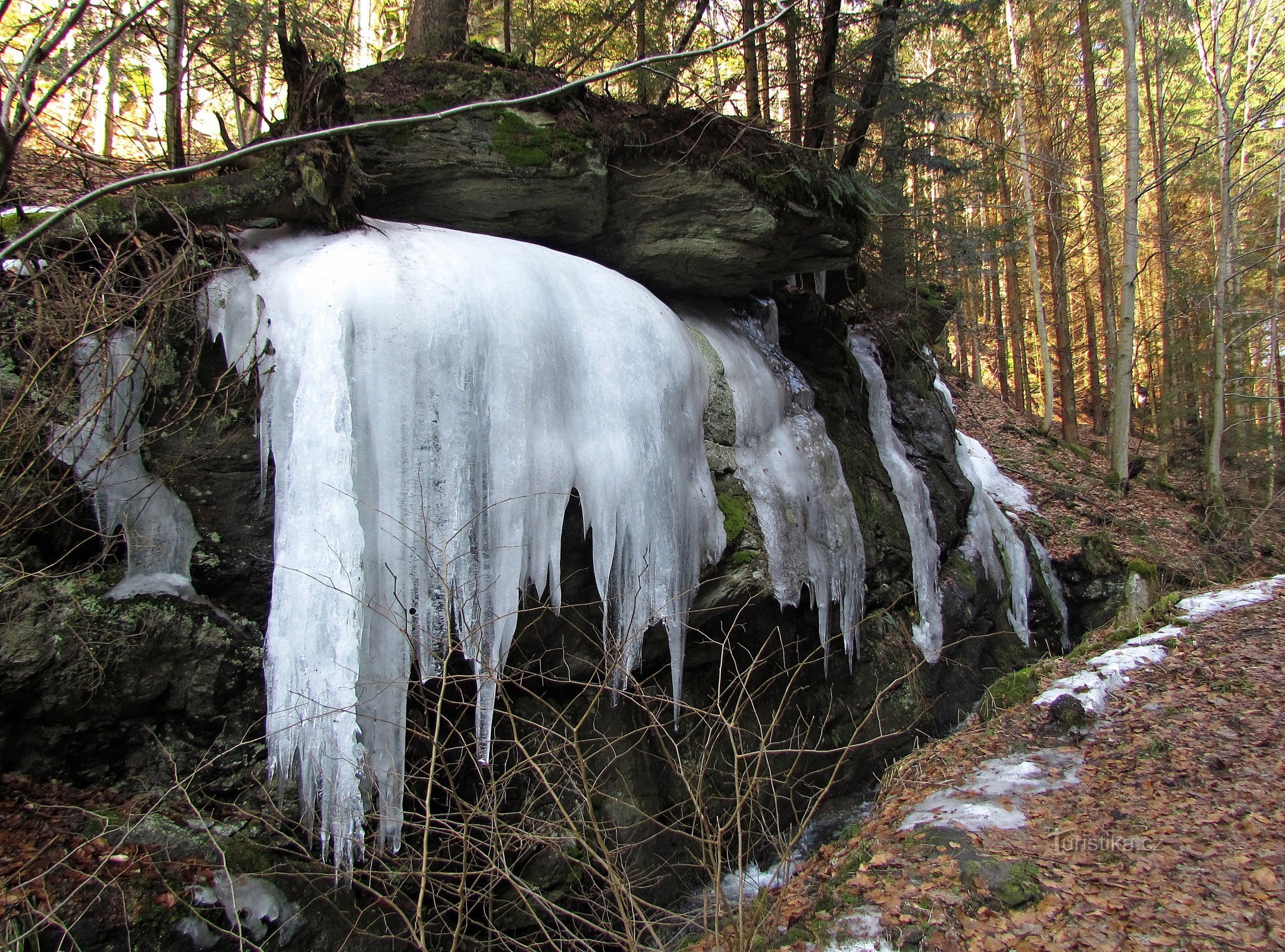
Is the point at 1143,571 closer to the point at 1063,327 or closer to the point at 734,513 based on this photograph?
the point at 734,513

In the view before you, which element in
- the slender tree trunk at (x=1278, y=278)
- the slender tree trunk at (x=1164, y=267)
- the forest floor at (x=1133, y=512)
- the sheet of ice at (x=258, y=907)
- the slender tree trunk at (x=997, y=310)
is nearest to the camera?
the sheet of ice at (x=258, y=907)

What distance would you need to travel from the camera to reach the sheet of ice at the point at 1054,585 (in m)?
8.55

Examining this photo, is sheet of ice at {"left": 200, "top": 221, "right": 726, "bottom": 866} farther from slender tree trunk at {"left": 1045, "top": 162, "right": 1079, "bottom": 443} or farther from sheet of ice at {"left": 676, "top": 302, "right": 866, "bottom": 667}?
slender tree trunk at {"left": 1045, "top": 162, "right": 1079, "bottom": 443}

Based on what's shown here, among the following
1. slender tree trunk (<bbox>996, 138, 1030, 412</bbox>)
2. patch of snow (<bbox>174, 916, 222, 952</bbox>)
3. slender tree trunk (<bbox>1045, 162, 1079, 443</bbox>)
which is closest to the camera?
patch of snow (<bbox>174, 916, 222, 952</bbox>)

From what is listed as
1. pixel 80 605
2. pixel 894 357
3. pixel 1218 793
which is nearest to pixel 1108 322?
pixel 894 357

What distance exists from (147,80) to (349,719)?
20.4 feet

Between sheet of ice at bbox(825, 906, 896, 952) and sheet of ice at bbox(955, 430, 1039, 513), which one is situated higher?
sheet of ice at bbox(955, 430, 1039, 513)

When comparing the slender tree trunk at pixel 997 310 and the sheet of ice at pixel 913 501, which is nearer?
the sheet of ice at pixel 913 501

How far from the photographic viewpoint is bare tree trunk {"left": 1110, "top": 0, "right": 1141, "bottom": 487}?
10.2 m

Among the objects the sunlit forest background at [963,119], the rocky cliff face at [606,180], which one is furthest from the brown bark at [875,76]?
the rocky cliff face at [606,180]

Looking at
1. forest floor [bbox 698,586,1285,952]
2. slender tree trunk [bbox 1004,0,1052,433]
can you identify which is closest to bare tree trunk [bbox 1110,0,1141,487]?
slender tree trunk [bbox 1004,0,1052,433]

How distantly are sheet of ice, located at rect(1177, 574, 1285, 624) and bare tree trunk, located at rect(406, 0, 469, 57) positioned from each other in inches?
315

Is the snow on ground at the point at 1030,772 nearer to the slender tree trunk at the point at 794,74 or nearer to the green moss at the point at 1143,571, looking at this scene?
the green moss at the point at 1143,571

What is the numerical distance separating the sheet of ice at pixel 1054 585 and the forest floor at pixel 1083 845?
3390 mm
